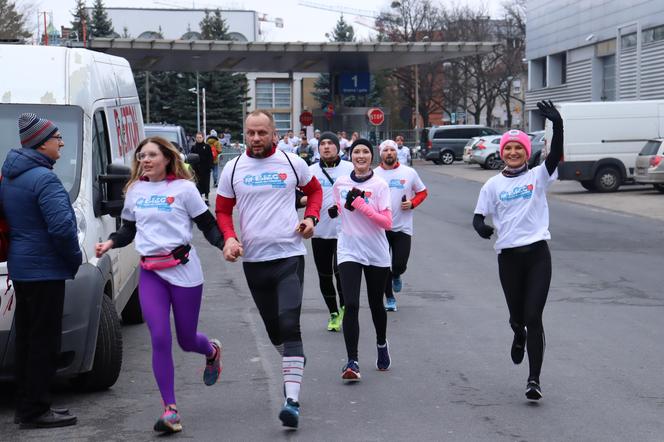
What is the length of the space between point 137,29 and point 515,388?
11175 centimetres

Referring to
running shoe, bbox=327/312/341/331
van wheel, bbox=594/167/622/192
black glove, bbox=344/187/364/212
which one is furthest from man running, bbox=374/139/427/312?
van wheel, bbox=594/167/622/192

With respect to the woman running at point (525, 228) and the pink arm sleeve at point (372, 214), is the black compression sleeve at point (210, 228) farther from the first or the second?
the woman running at point (525, 228)

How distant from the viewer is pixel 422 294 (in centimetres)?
Answer: 1195

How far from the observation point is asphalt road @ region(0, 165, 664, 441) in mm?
6203

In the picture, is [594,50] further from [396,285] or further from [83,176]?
[83,176]

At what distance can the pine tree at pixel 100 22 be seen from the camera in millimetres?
82688

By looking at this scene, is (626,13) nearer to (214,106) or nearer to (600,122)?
(600,122)

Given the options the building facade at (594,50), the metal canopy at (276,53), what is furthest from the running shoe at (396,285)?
the metal canopy at (276,53)

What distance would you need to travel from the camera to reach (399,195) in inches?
405

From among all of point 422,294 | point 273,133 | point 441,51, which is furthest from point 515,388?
point 441,51

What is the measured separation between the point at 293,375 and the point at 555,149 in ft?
7.15

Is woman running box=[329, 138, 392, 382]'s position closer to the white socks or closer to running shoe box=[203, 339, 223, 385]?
running shoe box=[203, 339, 223, 385]

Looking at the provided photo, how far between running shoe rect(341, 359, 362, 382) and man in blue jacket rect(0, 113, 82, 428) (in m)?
1.89

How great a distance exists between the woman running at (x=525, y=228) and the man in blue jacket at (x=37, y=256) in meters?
2.68
